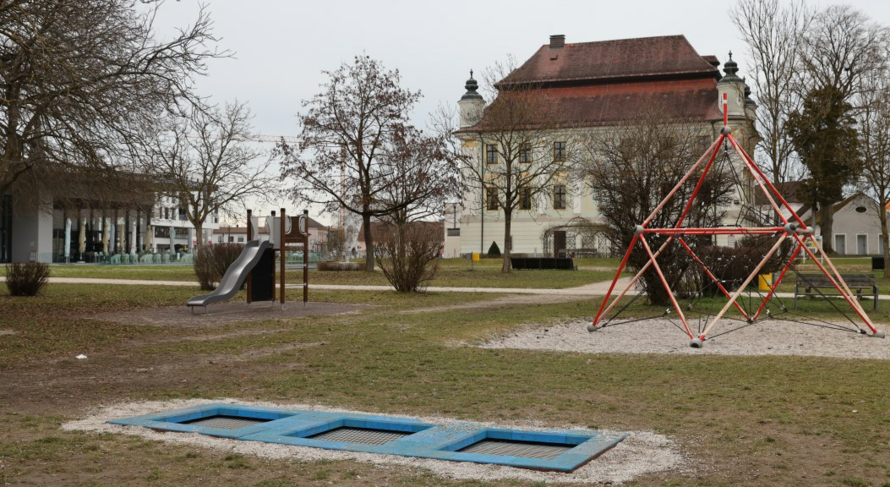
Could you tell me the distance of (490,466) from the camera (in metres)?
5.76

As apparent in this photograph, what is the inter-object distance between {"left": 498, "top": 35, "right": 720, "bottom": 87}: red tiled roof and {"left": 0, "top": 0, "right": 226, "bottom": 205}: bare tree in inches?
Answer: 1930

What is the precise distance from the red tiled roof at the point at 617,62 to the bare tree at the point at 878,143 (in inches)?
1043

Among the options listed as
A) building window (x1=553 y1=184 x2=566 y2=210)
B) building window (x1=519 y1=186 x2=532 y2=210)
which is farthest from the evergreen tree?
building window (x1=553 y1=184 x2=566 y2=210)

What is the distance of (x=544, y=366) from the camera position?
36.3 ft

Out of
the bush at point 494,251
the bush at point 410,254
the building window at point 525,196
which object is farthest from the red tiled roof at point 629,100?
the bush at point 410,254

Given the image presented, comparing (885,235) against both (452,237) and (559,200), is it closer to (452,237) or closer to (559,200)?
(559,200)

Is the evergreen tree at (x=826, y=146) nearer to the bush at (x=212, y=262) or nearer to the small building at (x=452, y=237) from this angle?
the bush at (x=212, y=262)

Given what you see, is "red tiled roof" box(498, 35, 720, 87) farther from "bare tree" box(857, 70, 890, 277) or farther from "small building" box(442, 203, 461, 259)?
"bare tree" box(857, 70, 890, 277)

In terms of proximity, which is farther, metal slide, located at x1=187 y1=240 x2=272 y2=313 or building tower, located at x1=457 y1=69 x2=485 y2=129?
building tower, located at x1=457 y1=69 x2=485 y2=129

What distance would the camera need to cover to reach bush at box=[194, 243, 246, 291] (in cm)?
2803

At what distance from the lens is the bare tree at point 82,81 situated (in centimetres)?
1505

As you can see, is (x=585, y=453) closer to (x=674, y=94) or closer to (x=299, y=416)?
(x=299, y=416)

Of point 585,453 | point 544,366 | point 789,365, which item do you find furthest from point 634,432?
point 789,365

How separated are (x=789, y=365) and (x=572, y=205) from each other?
6010 centimetres
